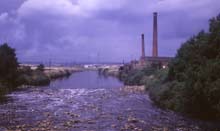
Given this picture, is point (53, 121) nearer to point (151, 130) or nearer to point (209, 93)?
point (151, 130)

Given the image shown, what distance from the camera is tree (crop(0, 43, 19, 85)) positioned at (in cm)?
7806

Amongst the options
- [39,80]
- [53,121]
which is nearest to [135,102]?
[53,121]

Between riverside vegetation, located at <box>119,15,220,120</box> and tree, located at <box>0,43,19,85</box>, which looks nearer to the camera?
riverside vegetation, located at <box>119,15,220,120</box>

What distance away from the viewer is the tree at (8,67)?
78.1 meters

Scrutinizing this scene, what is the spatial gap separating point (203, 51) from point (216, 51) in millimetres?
1791

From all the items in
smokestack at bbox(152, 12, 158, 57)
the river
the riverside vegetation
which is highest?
smokestack at bbox(152, 12, 158, 57)

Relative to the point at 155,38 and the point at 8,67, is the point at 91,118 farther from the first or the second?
the point at 155,38

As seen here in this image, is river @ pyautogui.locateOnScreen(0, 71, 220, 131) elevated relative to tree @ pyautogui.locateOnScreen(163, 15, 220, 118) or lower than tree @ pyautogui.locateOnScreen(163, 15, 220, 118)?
lower

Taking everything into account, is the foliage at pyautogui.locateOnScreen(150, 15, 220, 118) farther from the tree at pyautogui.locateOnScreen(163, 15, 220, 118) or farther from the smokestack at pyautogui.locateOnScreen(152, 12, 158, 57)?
the smokestack at pyautogui.locateOnScreen(152, 12, 158, 57)

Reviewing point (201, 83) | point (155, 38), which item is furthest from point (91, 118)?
point (155, 38)

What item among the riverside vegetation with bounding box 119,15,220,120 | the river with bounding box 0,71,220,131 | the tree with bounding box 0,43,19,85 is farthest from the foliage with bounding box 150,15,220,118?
the tree with bounding box 0,43,19,85

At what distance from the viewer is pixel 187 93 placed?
41938 mm

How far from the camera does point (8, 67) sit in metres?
79.6

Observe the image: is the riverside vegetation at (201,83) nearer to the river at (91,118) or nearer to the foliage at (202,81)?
the foliage at (202,81)
